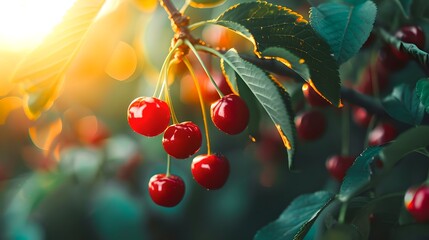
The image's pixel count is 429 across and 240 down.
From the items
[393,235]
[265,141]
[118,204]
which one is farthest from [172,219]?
[393,235]

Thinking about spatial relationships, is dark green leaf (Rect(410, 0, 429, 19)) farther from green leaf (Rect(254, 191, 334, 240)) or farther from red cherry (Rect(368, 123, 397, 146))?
green leaf (Rect(254, 191, 334, 240))

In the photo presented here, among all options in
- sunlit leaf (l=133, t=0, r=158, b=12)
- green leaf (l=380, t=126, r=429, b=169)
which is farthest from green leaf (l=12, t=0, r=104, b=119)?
sunlit leaf (l=133, t=0, r=158, b=12)

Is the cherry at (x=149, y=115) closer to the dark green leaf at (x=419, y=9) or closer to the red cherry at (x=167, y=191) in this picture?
the red cherry at (x=167, y=191)

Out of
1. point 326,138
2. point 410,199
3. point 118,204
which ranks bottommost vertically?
point 326,138

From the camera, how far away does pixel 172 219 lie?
2.42 meters

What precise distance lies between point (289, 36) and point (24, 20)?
1.26m

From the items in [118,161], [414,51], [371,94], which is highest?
[414,51]

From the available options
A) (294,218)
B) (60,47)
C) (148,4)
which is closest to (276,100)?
(294,218)

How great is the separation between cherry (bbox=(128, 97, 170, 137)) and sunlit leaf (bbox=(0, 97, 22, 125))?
139cm

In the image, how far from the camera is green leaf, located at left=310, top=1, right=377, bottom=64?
1031 mm

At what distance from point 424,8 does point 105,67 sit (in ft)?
4.47

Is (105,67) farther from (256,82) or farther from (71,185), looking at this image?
(256,82)

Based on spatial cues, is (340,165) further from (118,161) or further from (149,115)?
(118,161)

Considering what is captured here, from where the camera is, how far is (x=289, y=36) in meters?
1.00
